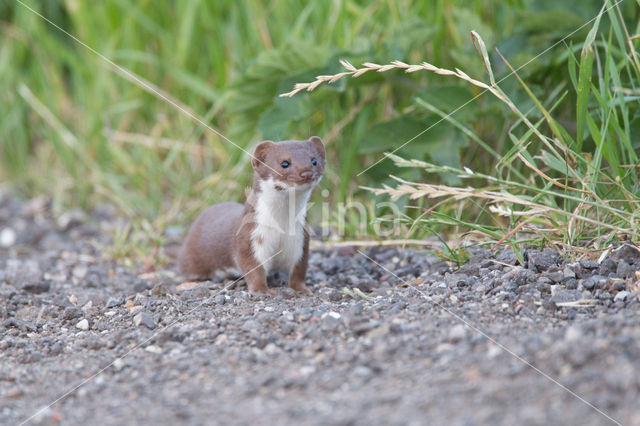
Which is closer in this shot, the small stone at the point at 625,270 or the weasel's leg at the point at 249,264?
the small stone at the point at 625,270

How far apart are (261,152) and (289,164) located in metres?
0.20

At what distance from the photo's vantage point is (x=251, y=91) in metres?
4.40

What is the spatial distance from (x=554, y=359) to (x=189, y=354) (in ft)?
4.18

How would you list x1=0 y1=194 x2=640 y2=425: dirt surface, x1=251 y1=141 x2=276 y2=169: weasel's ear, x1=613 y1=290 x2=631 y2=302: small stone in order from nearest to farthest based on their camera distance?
x1=0 y1=194 x2=640 y2=425: dirt surface
x1=613 y1=290 x2=631 y2=302: small stone
x1=251 y1=141 x2=276 y2=169: weasel's ear

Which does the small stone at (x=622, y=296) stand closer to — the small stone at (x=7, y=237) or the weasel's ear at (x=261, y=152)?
the weasel's ear at (x=261, y=152)

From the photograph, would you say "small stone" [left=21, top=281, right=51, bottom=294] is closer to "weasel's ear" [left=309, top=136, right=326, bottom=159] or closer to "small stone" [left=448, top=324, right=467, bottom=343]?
"weasel's ear" [left=309, top=136, right=326, bottom=159]

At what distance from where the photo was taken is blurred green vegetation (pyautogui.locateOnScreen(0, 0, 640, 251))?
4102 mm

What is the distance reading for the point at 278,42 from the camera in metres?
5.70

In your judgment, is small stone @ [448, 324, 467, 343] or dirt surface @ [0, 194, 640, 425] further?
small stone @ [448, 324, 467, 343]

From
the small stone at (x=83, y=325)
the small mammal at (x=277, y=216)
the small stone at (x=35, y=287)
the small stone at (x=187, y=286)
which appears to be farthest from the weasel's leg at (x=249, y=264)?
the small stone at (x=35, y=287)

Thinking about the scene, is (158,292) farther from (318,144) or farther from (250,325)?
(318,144)

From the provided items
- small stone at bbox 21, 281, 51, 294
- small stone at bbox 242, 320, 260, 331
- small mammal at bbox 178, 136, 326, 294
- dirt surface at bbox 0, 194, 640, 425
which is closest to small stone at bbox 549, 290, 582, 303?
dirt surface at bbox 0, 194, 640, 425

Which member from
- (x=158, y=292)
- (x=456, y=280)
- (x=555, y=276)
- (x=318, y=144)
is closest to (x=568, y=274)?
(x=555, y=276)

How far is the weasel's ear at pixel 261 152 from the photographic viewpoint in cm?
360
